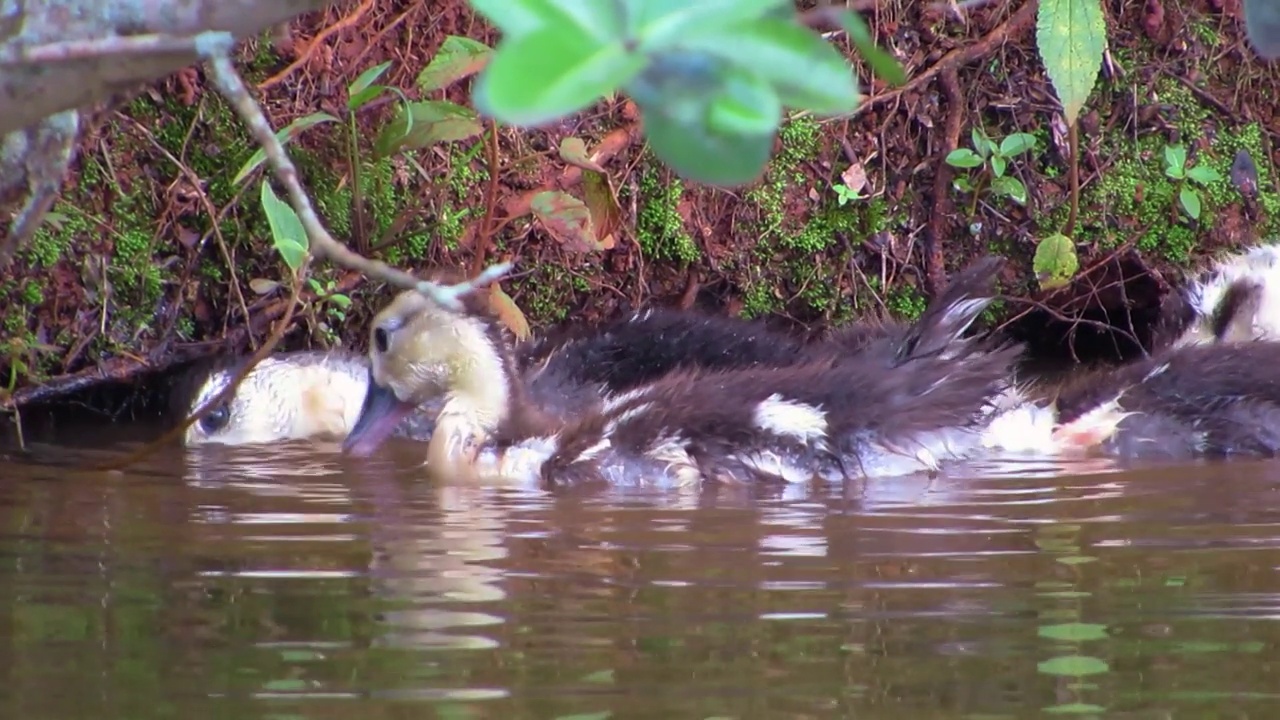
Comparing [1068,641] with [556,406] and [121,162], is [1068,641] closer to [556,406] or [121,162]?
[556,406]

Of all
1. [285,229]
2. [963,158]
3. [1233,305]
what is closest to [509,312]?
[285,229]

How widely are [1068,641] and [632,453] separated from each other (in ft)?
5.86

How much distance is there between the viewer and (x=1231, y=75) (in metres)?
6.38

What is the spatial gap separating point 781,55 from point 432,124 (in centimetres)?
381

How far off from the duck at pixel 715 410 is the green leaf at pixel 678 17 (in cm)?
316

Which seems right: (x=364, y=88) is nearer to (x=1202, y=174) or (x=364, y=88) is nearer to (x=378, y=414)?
(x=378, y=414)

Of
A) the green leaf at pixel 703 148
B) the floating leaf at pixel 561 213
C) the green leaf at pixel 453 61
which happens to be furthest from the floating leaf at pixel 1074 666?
the floating leaf at pixel 561 213

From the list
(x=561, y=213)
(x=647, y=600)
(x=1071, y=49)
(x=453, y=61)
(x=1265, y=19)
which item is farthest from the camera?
(x=561, y=213)

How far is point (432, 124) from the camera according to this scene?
4.79 meters

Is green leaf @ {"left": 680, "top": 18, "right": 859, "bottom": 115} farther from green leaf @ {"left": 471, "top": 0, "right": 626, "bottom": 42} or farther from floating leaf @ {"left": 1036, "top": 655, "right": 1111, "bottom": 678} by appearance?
floating leaf @ {"left": 1036, "top": 655, "right": 1111, "bottom": 678}

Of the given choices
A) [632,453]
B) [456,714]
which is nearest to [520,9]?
[456,714]

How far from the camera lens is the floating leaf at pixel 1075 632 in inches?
102

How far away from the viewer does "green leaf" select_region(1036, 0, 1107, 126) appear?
4020 millimetres

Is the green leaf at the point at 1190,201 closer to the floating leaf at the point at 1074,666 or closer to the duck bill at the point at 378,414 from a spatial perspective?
the duck bill at the point at 378,414
